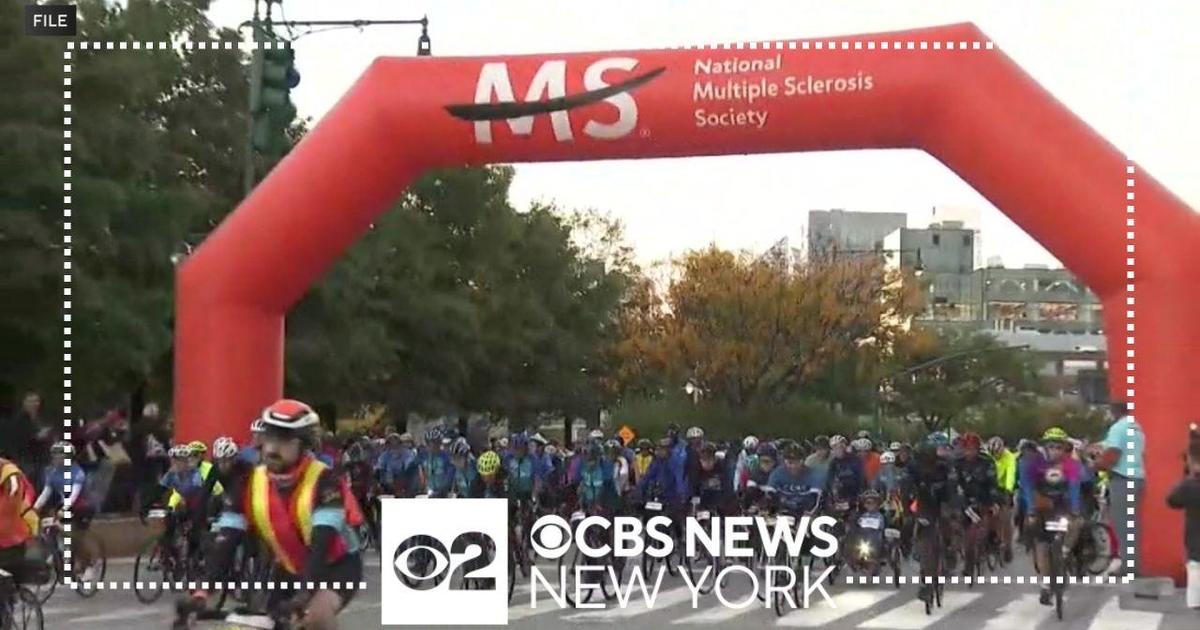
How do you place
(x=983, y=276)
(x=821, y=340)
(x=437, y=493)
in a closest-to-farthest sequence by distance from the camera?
(x=437, y=493) < (x=821, y=340) < (x=983, y=276)

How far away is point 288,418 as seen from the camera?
276 inches

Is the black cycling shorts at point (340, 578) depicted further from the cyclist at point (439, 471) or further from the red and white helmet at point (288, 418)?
the cyclist at point (439, 471)

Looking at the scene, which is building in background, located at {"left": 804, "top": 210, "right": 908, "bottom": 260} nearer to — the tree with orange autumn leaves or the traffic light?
the tree with orange autumn leaves

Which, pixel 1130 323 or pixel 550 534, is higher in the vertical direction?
pixel 1130 323

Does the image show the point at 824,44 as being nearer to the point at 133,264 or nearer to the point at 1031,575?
the point at 1031,575

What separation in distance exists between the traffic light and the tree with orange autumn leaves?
37.9 metres

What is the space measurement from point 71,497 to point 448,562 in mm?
3682

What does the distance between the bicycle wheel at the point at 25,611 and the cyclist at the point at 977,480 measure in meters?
12.2

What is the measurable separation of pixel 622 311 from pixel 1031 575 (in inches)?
1620

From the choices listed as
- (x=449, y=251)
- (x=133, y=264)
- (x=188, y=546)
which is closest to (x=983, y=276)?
(x=449, y=251)

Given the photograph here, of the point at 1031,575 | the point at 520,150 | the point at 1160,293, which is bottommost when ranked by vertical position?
the point at 1031,575

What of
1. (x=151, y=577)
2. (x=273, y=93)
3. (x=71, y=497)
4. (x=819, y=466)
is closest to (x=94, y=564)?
(x=71, y=497)

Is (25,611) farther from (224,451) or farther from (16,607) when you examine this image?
(224,451)

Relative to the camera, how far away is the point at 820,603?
1856 centimetres
